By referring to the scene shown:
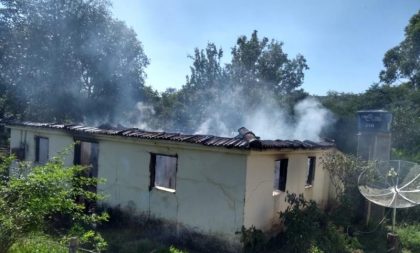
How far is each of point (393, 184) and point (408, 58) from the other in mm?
24368

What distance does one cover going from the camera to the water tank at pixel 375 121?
35.8 feet

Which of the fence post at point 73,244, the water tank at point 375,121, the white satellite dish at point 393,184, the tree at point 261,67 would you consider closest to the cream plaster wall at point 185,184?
the white satellite dish at point 393,184

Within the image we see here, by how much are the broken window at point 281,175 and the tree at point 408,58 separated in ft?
78.3

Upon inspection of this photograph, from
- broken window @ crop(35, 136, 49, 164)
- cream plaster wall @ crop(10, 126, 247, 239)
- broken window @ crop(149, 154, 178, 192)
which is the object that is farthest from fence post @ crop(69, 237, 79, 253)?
broken window @ crop(35, 136, 49, 164)

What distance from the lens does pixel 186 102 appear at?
83.5 feet

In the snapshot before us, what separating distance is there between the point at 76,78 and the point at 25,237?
20572mm

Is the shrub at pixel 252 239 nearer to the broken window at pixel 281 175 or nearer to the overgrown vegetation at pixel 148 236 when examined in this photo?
the overgrown vegetation at pixel 148 236

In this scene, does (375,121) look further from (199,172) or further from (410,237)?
(199,172)

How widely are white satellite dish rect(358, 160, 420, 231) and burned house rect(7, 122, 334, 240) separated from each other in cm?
179

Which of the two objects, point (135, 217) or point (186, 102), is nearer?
point (135, 217)

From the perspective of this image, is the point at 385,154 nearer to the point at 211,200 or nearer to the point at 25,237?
the point at 211,200

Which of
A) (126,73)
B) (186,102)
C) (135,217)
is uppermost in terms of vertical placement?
(126,73)

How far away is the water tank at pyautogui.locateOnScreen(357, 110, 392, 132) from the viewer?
10898mm

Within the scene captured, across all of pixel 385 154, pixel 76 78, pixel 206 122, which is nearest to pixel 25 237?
pixel 385 154
